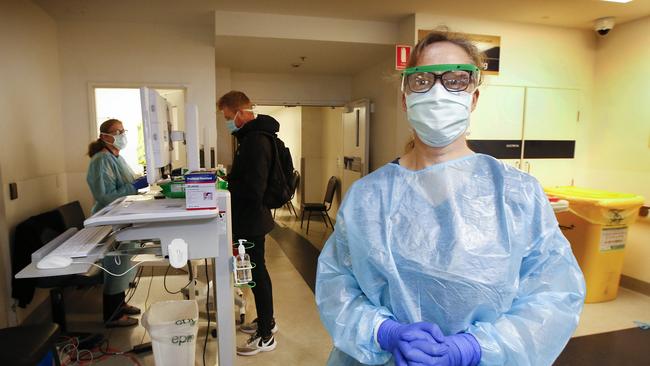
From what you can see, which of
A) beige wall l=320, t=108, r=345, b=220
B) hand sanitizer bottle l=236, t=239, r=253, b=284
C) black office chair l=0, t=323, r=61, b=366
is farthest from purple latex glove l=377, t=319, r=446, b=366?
beige wall l=320, t=108, r=345, b=220

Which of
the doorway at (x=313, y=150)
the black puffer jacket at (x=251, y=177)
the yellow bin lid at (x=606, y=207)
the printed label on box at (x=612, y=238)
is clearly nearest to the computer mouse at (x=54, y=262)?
the black puffer jacket at (x=251, y=177)

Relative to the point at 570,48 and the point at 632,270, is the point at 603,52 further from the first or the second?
the point at 632,270

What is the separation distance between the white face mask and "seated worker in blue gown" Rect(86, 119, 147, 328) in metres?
2.25

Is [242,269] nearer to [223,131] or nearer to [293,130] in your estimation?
[223,131]

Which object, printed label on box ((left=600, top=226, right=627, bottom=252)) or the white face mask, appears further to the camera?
printed label on box ((left=600, top=226, right=627, bottom=252))

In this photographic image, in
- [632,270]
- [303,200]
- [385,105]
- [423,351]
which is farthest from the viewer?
[303,200]

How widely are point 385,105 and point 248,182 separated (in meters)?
2.70

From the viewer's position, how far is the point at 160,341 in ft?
6.40

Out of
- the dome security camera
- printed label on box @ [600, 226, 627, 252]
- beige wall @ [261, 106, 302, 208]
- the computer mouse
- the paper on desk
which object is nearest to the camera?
the computer mouse

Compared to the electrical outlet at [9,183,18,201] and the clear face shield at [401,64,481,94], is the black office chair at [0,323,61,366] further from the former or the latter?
the clear face shield at [401,64,481,94]

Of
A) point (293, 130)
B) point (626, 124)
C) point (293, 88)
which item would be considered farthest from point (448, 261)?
point (293, 130)

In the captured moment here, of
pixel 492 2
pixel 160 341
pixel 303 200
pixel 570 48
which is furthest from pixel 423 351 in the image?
pixel 303 200

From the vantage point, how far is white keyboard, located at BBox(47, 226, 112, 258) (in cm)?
148

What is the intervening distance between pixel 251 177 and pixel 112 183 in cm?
113
